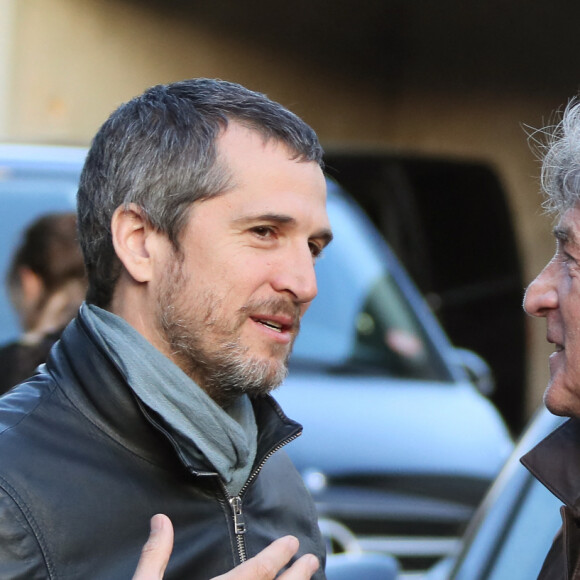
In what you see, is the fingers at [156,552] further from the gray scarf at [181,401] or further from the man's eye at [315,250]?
the man's eye at [315,250]

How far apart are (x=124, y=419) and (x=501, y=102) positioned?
12.2m

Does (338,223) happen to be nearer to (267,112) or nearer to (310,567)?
(267,112)

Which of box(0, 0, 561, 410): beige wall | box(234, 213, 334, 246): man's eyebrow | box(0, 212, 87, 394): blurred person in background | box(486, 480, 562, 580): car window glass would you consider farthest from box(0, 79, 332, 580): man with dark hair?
box(0, 0, 561, 410): beige wall

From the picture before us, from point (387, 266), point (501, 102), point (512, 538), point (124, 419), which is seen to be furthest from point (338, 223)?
point (501, 102)

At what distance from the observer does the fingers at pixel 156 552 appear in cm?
224

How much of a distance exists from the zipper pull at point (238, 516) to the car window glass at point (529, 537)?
99 centimetres

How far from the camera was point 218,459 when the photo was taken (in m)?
2.61

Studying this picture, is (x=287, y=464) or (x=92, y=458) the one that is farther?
(x=287, y=464)

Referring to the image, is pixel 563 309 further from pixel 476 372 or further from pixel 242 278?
pixel 476 372

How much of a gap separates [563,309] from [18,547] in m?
1.29

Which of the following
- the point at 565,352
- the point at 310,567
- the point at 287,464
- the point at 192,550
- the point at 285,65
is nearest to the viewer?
the point at 310,567

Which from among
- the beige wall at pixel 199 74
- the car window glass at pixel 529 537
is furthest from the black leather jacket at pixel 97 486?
the beige wall at pixel 199 74

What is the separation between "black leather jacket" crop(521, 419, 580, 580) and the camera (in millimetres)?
2746

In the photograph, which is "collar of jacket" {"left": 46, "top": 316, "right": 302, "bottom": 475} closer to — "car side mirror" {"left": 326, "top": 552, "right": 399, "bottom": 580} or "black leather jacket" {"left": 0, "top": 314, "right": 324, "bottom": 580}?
"black leather jacket" {"left": 0, "top": 314, "right": 324, "bottom": 580}
